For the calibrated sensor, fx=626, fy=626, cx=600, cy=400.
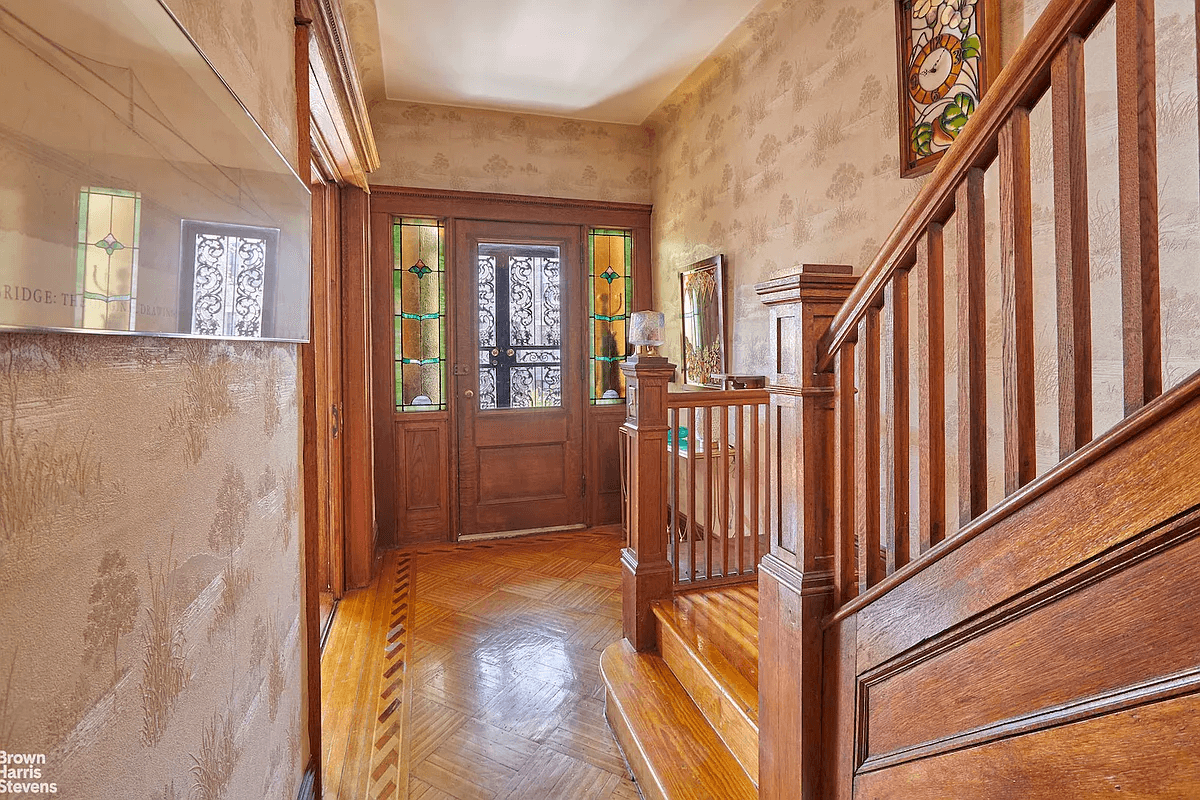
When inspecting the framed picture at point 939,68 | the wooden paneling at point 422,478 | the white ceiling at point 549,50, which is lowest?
the wooden paneling at point 422,478

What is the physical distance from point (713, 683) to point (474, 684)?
108cm

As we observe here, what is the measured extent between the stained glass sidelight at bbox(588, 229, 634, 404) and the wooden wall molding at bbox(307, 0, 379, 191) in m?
1.80

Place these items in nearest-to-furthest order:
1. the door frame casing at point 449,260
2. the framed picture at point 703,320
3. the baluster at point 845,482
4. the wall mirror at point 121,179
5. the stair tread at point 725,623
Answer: the wall mirror at point 121,179, the baluster at point 845,482, the stair tread at point 725,623, the framed picture at point 703,320, the door frame casing at point 449,260

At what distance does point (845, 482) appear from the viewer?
129cm

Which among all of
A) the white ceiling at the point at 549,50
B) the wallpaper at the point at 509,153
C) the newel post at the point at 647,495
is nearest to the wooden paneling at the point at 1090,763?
the newel post at the point at 647,495

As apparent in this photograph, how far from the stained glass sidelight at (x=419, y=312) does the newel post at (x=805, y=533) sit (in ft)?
11.0

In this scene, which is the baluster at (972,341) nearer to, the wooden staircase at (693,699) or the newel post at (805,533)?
the newel post at (805,533)

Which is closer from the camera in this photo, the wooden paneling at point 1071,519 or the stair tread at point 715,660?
the wooden paneling at point 1071,519

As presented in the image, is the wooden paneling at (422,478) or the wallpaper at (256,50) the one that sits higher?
the wallpaper at (256,50)

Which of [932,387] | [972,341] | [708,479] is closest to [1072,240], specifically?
[972,341]

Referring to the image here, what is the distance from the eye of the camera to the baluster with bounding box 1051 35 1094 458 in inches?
32.8

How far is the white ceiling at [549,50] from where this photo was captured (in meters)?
3.18

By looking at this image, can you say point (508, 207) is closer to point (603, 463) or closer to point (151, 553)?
point (603, 463)

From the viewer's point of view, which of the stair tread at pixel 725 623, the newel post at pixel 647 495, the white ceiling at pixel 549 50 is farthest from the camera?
the white ceiling at pixel 549 50
